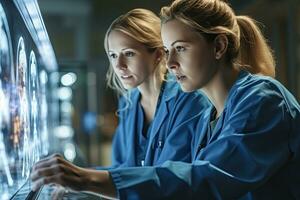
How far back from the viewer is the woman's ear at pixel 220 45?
103cm

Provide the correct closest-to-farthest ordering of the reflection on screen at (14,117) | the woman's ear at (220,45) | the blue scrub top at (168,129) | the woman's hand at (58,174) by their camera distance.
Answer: the woman's hand at (58,174) < the reflection on screen at (14,117) < the woman's ear at (220,45) < the blue scrub top at (168,129)

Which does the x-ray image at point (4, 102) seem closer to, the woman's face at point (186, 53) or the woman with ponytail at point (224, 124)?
the woman with ponytail at point (224, 124)

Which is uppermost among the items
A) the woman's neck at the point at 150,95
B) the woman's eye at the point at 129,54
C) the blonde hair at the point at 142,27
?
the blonde hair at the point at 142,27

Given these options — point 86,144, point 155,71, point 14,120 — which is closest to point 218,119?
point 155,71

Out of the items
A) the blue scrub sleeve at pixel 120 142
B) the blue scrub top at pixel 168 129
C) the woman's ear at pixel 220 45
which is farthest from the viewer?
the blue scrub sleeve at pixel 120 142

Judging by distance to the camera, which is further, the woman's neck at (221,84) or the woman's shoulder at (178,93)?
the woman's shoulder at (178,93)

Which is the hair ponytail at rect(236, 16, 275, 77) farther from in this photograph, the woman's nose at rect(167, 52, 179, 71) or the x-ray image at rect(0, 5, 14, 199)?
the x-ray image at rect(0, 5, 14, 199)

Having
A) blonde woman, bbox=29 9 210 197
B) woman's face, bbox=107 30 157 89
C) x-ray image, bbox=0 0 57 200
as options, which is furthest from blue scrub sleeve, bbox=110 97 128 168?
woman's face, bbox=107 30 157 89

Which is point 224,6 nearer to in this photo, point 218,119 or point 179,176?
point 218,119

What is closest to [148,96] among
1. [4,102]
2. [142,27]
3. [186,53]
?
[142,27]

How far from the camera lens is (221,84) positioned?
3.54ft

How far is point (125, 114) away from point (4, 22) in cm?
58

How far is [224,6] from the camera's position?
1062 millimetres

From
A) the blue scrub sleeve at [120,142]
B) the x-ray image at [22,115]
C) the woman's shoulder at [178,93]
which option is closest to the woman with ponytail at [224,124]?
the woman's shoulder at [178,93]
